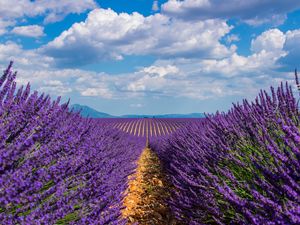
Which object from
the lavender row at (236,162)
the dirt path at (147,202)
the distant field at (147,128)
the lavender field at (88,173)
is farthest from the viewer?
the distant field at (147,128)

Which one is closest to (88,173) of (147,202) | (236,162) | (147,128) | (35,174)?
(35,174)

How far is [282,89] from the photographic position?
119 inches

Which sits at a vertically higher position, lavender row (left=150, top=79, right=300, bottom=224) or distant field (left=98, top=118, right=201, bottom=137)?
lavender row (left=150, top=79, right=300, bottom=224)

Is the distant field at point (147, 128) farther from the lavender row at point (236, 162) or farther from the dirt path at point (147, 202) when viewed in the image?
the lavender row at point (236, 162)

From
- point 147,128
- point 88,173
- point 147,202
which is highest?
point 88,173

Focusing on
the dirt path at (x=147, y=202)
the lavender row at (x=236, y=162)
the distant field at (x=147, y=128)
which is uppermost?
the lavender row at (x=236, y=162)

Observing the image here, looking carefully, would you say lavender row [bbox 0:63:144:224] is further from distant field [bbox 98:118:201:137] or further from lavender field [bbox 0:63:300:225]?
distant field [bbox 98:118:201:137]

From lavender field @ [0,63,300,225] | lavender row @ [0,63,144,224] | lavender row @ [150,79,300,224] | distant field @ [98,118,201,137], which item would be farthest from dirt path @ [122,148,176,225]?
distant field @ [98,118,201,137]

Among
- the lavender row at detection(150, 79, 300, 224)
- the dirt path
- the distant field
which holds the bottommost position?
the dirt path

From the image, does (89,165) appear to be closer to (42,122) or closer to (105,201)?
(105,201)

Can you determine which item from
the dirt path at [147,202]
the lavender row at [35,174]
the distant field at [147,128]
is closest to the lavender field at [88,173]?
the lavender row at [35,174]

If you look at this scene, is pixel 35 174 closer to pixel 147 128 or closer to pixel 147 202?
pixel 147 202

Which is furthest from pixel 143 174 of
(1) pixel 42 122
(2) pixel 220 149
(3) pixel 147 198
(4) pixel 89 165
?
(1) pixel 42 122

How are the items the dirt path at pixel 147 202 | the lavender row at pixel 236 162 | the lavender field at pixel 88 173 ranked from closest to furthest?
1. the lavender field at pixel 88 173
2. the lavender row at pixel 236 162
3. the dirt path at pixel 147 202
